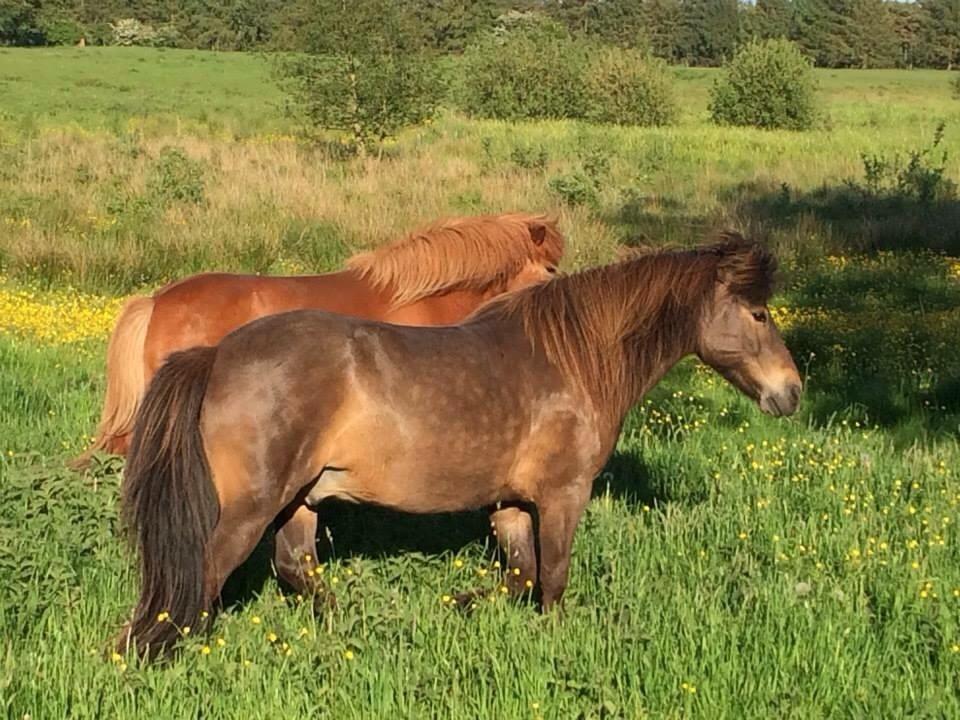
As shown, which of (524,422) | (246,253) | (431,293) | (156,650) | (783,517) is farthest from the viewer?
(246,253)

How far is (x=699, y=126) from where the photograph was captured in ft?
125

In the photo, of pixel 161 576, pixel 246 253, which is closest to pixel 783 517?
pixel 161 576

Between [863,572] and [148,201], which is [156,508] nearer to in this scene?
[863,572]

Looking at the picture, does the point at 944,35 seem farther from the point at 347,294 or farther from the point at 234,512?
the point at 234,512

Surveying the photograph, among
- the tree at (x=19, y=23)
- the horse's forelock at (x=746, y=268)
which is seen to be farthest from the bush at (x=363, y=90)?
Answer: the tree at (x=19, y=23)

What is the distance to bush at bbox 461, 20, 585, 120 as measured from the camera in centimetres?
4059

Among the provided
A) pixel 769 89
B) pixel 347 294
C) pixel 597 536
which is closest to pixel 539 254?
pixel 347 294

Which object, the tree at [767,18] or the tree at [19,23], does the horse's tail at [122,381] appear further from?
the tree at [767,18]

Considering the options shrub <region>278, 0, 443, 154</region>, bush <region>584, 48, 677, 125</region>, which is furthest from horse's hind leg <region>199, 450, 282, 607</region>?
bush <region>584, 48, 677, 125</region>

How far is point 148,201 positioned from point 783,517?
13956 millimetres

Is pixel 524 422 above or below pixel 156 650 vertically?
above

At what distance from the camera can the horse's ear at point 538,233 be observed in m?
7.54

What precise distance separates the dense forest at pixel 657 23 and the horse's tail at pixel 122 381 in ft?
233

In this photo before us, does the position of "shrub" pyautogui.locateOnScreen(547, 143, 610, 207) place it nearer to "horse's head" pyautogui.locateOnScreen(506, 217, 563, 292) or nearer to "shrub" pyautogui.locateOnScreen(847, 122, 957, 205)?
"shrub" pyautogui.locateOnScreen(847, 122, 957, 205)
